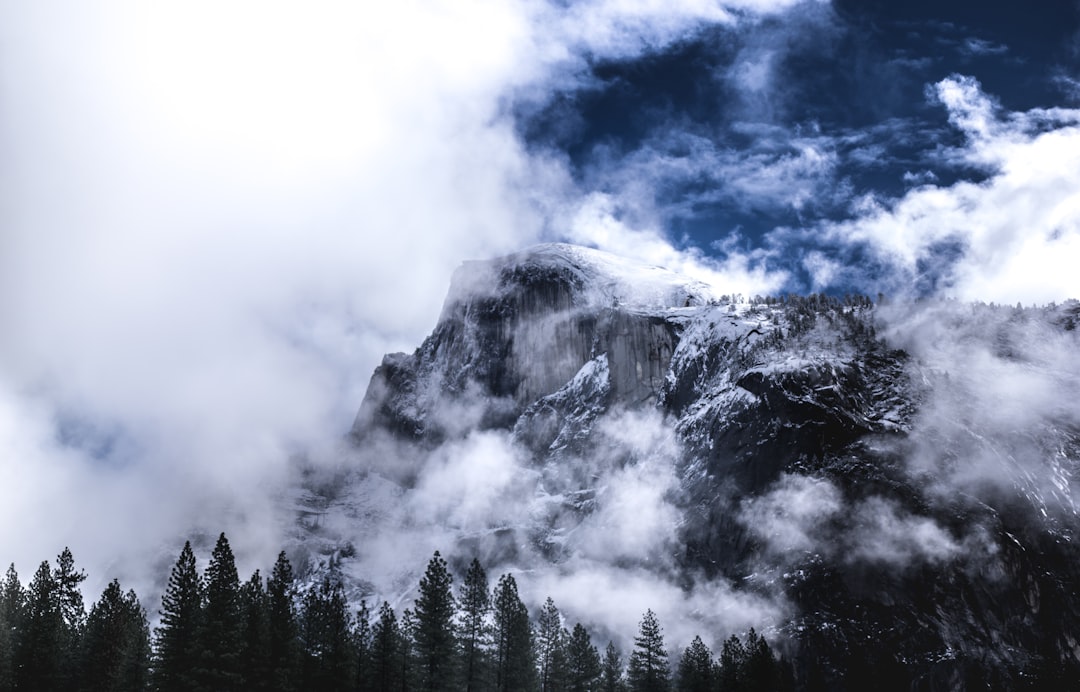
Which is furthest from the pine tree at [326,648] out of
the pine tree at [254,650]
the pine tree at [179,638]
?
the pine tree at [179,638]

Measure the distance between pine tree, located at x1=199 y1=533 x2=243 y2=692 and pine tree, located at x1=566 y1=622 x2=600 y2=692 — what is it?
41694 millimetres

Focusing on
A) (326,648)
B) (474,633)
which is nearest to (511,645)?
(474,633)

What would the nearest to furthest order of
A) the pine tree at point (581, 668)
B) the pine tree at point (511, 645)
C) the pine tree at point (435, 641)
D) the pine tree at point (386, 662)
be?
the pine tree at point (435, 641)
the pine tree at point (386, 662)
the pine tree at point (511, 645)
the pine tree at point (581, 668)

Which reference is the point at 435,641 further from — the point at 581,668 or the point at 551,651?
the point at 551,651

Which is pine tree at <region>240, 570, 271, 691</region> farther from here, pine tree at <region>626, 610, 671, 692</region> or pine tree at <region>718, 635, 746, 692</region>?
pine tree at <region>718, 635, 746, 692</region>

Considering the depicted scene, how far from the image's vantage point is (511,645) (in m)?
98.4

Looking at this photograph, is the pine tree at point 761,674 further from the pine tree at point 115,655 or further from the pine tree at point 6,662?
the pine tree at point 6,662

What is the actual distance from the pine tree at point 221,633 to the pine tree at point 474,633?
82.4 feet

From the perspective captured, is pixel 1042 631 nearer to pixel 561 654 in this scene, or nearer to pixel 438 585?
pixel 561 654

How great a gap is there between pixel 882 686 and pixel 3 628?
6213 inches

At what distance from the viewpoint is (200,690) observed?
66625 millimetres

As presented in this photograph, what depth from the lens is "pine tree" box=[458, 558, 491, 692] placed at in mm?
89750

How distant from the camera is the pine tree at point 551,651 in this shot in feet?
332

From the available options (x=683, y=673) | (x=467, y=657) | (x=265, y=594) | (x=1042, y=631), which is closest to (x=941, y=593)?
(x=1042, y=631)
